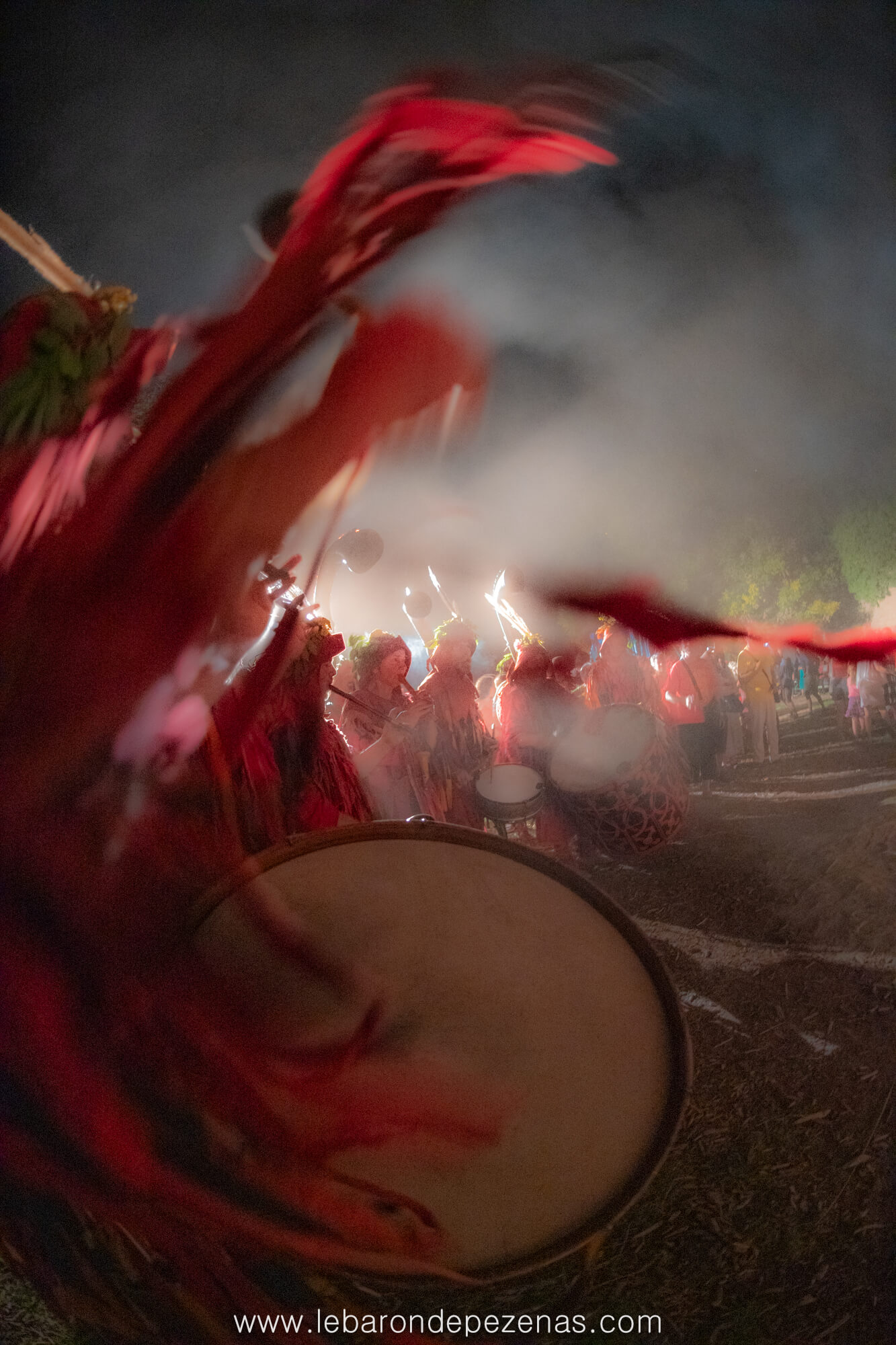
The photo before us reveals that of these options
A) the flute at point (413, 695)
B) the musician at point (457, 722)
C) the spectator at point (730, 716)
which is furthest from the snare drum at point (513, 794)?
the spectator at point (730, 716)

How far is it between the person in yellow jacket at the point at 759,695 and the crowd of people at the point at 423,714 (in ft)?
0.05

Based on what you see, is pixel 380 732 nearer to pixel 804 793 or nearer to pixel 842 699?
pixel 804 793

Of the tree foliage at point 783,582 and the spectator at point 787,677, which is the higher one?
the spectator at point 787,677

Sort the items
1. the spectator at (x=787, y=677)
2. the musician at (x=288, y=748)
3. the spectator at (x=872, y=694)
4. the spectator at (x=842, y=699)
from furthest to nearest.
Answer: the spectator at (x=787, y=677), the spectator at (x=842, y=699), the spectator at (x=872, y=694), the musician at (x=288, y=748)

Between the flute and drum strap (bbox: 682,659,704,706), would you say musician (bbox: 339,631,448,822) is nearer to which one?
the flute

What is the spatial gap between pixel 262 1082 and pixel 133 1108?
0.23 metres

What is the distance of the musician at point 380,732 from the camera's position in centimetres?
331

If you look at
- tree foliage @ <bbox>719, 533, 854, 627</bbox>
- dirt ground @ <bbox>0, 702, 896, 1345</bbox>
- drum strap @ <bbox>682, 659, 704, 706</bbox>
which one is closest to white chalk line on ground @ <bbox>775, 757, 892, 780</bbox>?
drum strap @ <bbox>682, 659, 704, 706</bbox>

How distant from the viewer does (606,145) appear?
4652 millimetres

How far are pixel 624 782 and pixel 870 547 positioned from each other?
13703mm

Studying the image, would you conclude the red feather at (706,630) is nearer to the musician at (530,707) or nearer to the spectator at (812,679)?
the musician at (530,707)

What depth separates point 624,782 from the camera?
272 cm

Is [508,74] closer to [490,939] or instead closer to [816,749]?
[490,939]

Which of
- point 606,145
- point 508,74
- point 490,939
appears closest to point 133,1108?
point 490,939
